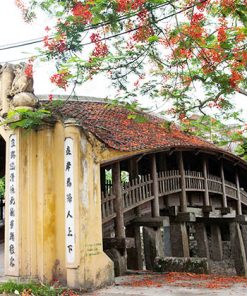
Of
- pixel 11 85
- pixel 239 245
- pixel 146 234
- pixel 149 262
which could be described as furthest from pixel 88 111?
pixel 239 245

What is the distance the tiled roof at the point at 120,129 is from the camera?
10055mm

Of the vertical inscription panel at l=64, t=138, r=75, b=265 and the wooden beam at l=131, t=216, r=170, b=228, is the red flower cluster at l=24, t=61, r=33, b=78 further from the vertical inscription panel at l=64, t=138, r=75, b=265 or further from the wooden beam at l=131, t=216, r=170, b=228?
the wooden beam at l=131, t=216, r=170, b=228

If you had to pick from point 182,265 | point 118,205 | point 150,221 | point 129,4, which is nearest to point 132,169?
point 150,221

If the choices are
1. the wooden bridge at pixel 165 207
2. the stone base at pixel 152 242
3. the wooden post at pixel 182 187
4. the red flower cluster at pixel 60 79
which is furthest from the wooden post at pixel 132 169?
the red flower cluster at pixel 60 79

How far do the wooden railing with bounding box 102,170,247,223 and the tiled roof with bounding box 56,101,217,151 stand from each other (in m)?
1.17

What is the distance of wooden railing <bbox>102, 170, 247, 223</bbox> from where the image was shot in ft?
34.5

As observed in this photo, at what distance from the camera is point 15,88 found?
359 inches

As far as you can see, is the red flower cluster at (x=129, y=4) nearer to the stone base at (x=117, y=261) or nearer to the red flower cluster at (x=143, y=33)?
the red flower cluster at (x=143, y=33)

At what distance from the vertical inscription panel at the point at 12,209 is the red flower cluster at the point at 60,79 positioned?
172cm

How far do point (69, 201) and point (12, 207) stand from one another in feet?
4.18

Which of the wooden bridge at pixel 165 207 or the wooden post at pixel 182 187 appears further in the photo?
the wooden post at pixel 182 187

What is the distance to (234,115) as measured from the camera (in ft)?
51.6

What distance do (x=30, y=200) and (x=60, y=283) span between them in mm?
1762

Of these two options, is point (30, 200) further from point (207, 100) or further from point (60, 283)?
point (207, 100)
